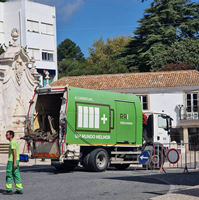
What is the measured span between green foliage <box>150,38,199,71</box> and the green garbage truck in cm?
3527

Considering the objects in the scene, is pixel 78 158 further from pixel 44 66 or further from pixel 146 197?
pixel 44 66

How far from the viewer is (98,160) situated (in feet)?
56.4

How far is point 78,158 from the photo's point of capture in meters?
16.5

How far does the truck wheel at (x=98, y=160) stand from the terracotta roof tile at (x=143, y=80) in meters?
25.4

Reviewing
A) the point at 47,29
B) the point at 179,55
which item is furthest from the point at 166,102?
the point at 47,29

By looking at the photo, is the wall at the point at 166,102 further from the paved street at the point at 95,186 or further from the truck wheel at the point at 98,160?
the paved street at the point at 95,186

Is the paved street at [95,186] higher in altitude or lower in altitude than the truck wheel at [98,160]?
lower

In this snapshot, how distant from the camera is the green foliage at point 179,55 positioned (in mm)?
53969

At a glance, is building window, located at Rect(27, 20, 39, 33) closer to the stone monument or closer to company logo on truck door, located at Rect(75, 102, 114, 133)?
the stone monument

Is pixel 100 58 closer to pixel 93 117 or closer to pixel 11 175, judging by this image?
pixel 93 117

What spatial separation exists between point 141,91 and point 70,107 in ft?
88.8

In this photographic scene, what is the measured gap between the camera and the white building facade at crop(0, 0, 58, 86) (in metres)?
56.5

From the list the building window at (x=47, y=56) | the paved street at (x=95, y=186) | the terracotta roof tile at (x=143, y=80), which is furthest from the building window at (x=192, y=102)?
the paved street at (x=95, y=186)

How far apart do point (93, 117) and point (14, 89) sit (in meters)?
13.0
